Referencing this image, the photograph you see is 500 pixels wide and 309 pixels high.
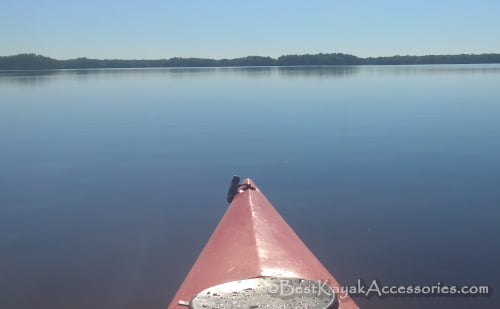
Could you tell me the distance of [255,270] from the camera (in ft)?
13.7

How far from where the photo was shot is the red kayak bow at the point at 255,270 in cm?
326

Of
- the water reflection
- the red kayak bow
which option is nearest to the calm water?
the red kayak bow

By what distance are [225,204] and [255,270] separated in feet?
17.0

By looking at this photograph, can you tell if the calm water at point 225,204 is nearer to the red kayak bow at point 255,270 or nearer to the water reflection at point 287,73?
the red kayak bow at point 255,270

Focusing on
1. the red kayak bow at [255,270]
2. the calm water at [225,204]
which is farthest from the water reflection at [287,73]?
the red kayak bow at [255,270]

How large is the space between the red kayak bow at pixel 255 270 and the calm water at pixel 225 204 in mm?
1343

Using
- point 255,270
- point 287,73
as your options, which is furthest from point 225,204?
point 287,73

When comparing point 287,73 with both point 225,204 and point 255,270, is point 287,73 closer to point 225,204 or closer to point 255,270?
point 225,204

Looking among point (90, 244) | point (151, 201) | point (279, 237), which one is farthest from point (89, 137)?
point (279, 237)

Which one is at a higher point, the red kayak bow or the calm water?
the red kayak bow

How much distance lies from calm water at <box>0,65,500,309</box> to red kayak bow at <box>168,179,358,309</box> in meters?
1.34

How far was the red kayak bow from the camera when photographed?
3.26 metres

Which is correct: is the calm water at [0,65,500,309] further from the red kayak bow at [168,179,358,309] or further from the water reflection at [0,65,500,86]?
the water reflection at [0,65,500,86]

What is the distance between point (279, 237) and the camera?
17.1 ft
